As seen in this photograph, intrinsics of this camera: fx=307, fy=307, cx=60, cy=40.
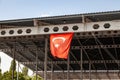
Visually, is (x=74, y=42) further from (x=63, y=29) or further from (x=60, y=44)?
(x=63, y=29)

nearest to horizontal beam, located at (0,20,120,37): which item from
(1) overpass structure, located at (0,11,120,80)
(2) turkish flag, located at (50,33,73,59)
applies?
(1) overpass structure, located at (0,11,120,80)

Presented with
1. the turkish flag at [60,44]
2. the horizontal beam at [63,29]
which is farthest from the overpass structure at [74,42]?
the turkish flag at [60,44]

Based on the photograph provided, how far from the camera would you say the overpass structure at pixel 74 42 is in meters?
30.5

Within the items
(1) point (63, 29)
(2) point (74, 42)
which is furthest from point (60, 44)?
(2) point (74, 42)

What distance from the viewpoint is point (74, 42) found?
43312mm

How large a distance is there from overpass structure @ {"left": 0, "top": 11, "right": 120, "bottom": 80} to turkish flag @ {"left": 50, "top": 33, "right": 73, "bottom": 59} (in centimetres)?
52

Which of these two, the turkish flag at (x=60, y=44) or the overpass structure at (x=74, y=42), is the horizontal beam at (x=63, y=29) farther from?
the turkish flag at (x=60, y=44)

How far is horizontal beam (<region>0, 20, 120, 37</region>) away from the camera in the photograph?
29469mm

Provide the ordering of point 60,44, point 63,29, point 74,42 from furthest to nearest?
point 74,42 < point 60,44 < point 63,29

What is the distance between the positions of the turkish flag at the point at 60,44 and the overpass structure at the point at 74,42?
52 centimetres

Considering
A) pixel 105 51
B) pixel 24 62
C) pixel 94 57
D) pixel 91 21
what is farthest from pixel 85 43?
pixel 24 62

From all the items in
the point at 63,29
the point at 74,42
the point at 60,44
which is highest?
the point at 63,29

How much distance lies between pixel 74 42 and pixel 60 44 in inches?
466

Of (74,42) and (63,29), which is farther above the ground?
(63,29)
